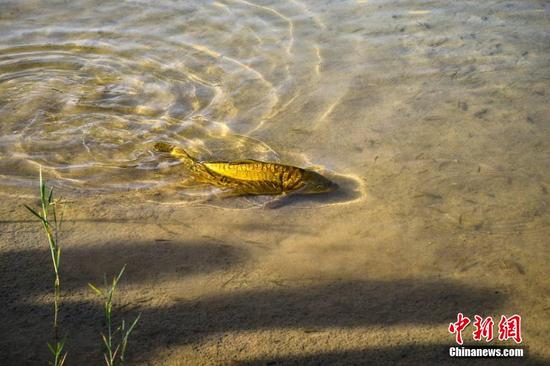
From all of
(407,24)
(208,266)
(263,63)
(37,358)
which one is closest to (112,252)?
(208,266)

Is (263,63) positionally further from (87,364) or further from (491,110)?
(87,364)

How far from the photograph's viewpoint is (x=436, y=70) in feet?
16.4

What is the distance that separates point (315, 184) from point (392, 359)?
49.0 inches

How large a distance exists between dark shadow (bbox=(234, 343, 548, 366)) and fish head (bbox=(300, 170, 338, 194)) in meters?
1.17

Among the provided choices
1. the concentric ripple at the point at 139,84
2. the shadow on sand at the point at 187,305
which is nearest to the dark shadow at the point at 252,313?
the shadow on sand at the point at 187,305

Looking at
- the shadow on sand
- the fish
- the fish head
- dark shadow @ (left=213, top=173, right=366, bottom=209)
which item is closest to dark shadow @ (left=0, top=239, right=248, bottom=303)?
the shadow on sand

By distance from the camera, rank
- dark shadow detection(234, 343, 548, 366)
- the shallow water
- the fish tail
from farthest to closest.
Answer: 1. the fish tail
2. the shallow water
3. dark shadow detection(234, 343, 548, 366)

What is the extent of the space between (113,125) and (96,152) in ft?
1.22

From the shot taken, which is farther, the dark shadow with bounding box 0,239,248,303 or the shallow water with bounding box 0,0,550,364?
the shallow water with bounding box 0,0,550,364

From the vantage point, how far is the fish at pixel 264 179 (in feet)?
11.6

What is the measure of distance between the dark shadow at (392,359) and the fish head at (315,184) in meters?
1.17

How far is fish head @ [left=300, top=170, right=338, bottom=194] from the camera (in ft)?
11.7

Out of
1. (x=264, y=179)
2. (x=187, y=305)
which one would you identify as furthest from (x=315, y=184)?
(x=187, y=305)

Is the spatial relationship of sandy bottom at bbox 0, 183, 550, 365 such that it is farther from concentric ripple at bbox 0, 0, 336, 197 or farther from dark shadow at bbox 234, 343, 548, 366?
concentric ripple at bbox 0, 0, 336, 197
